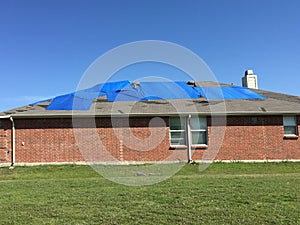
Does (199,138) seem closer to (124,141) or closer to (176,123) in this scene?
(176,123)

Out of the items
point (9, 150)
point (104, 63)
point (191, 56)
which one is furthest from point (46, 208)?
point (9, 150)

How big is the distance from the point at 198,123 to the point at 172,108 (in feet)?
5.27

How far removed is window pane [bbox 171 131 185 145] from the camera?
58.1ft

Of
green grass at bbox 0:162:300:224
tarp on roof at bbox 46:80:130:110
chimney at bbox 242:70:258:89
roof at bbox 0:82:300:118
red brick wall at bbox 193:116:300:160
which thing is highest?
chimney at bbox 242:70:258:89

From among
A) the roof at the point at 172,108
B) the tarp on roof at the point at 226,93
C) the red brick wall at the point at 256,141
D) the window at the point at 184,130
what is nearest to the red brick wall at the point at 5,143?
the roof at the point at 172,108

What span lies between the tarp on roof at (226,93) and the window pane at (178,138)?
3.86m

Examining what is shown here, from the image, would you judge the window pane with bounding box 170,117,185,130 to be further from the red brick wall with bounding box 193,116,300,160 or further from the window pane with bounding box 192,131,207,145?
the red brick wall with bounding box 193,116,300,160

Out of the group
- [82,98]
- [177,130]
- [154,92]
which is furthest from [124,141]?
[154,92]

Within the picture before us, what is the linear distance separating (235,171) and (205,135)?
388 cm

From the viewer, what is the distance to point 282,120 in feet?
59.9

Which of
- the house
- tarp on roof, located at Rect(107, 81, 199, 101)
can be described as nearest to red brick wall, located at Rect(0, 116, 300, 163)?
the house

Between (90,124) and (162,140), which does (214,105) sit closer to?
(162,140)

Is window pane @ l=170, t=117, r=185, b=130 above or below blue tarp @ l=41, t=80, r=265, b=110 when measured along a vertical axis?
below

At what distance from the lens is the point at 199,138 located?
17859 millimetres
